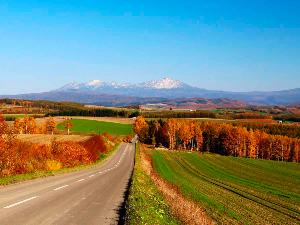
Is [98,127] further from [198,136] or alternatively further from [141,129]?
[198,136]

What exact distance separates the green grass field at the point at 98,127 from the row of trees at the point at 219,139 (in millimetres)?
9023

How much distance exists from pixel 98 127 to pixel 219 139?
55.7 meters

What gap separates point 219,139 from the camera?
5955 inches

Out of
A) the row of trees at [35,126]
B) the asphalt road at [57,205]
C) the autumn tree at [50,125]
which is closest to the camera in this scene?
the asphalt road at [57,205]

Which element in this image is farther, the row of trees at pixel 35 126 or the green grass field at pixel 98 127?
the green grass field at pixel 98 127

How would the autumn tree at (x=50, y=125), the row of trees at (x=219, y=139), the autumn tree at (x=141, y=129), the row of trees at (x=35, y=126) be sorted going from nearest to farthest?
the row of trees at (x=219, y=139) < the autumn tree at (x=50, y=125) < the row of trees at (x=35, y=126) < the autumn tree at (x=141, y=129)

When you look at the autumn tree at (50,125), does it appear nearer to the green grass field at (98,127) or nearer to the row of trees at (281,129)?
the green grass field at (98,127)

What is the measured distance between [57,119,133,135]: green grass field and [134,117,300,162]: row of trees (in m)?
9.02

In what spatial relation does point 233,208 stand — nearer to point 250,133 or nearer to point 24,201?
point 24,201

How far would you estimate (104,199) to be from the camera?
21.4m

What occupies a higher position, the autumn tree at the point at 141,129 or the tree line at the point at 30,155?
the tree line at the point at 30,155

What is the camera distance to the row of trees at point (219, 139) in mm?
137375

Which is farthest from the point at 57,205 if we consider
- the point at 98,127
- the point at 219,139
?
the point at 98,127

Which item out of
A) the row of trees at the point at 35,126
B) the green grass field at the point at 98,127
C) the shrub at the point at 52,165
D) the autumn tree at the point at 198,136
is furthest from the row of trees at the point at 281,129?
the shrub at the point at 52,165
